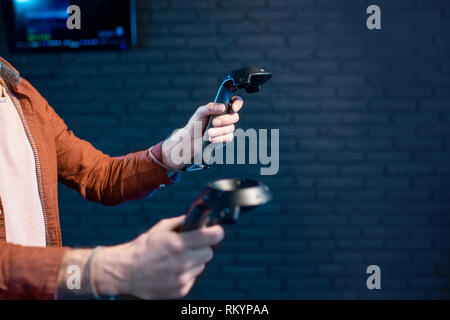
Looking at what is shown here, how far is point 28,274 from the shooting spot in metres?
0.61

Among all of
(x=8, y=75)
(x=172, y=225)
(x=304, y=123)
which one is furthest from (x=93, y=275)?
(x=304, y=123)

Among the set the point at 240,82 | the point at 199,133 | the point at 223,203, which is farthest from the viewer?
the point at 199,133

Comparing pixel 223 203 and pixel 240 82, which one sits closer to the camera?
pixel 223 203

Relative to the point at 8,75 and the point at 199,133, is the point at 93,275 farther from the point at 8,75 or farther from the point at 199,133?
the point at 8,75

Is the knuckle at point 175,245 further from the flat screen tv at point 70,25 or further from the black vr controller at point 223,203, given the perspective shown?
the flat screen tv at point 70,25

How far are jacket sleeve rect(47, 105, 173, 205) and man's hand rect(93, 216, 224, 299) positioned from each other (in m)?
0.50

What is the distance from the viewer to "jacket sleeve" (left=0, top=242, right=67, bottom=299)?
2.01 ft

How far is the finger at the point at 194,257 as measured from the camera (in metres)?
0.57

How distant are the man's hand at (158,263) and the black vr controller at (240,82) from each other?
0.51m

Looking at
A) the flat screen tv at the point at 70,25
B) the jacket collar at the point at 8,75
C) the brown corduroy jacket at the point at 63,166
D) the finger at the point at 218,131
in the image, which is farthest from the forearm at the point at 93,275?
the flat screen tv at the point at 70,25

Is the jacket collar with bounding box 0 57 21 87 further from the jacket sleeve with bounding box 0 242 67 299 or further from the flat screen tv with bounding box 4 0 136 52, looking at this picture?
the flat screen tv with bounding box 4 0 136 52

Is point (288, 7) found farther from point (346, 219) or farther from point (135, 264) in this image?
point (135, 264)

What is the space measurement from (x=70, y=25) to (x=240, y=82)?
4.75 feet

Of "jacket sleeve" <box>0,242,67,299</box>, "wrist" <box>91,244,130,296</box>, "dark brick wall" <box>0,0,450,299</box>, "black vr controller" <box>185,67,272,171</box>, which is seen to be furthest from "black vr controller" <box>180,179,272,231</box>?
"dark brick wall" <box>0,0,450,299</box>
